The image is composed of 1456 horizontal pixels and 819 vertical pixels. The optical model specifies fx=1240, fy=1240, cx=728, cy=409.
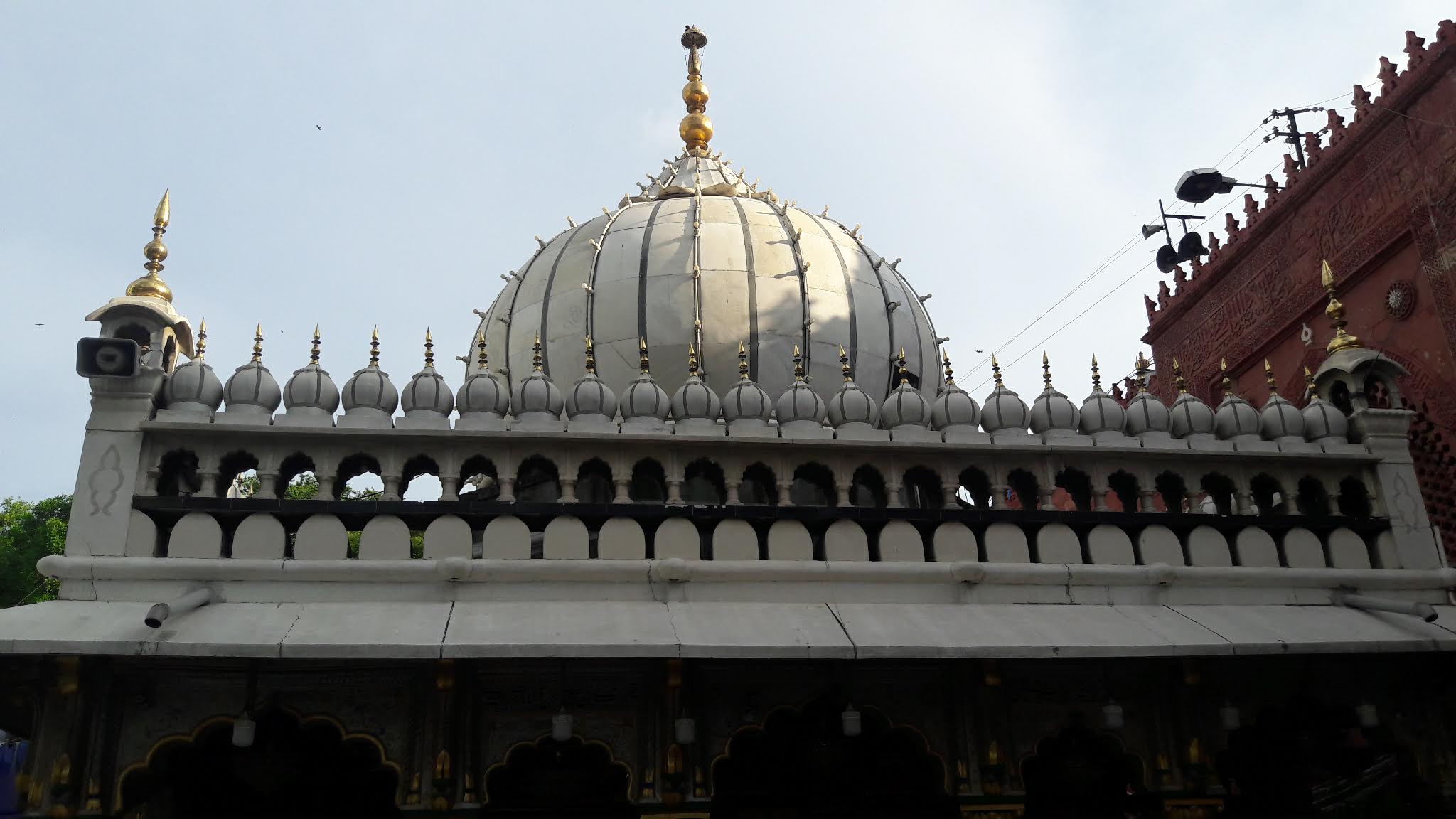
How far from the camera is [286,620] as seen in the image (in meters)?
7.00

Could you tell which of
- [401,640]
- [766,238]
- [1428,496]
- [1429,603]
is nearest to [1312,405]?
[1429,603]

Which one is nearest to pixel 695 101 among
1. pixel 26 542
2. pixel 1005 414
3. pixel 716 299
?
pixel 716 299

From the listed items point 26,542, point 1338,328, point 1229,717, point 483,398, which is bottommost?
point 1229,717

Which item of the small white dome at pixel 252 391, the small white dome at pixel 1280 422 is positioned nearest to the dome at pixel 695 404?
the small white dome at pixel 252 391

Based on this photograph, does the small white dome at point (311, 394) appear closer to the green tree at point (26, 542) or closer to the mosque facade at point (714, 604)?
the mosque facade at point (714, 604)

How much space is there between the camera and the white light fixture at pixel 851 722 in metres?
7.47

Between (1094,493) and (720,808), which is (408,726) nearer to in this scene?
(720,808)

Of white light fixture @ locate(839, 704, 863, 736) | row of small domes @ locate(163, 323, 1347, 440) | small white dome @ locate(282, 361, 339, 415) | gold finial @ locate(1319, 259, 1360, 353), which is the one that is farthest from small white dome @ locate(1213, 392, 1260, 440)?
small white dome @ locate(282, 361, 339, 415)

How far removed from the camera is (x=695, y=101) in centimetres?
1436

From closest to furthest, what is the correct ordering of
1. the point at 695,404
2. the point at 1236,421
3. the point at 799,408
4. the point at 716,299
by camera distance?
the point at 695,404 → the point at 799,408 → the point at 1236,421 → the point at 716,299

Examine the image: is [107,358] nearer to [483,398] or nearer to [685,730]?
[483,398]

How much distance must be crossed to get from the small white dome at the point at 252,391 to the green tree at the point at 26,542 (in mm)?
19161

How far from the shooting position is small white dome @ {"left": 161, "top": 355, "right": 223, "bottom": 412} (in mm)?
7898

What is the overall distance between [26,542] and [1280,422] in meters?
27.2
